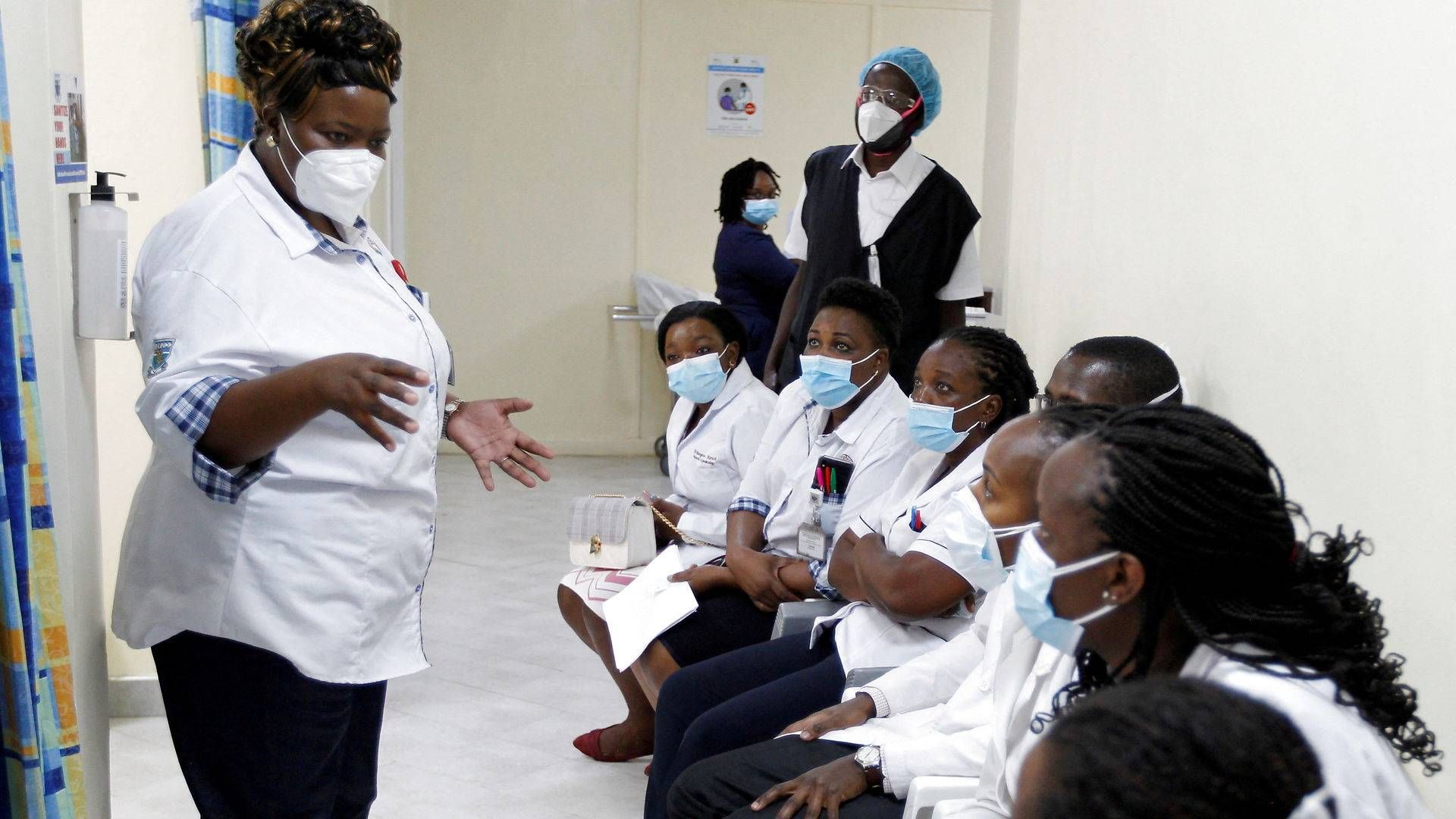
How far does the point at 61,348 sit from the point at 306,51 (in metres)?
0.59

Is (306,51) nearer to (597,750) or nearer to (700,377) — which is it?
(700,377)

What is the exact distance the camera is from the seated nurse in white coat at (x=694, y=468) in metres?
3.19

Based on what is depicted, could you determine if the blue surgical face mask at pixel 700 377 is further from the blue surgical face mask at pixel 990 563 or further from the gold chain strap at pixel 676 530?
the blue surgical face mask at pixel 990 563

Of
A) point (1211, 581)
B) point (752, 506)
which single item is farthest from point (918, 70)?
point (1211, 581)

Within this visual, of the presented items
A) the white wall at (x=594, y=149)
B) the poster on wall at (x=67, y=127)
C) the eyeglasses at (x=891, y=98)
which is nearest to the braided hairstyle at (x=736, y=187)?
the white wall at (x=594, y=149)

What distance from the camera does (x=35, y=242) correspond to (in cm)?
172

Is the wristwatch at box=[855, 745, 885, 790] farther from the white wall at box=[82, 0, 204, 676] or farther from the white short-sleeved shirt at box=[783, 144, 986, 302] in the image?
the white wall at box=[82, 0, 204, 676]

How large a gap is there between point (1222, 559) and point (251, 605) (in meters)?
1.20

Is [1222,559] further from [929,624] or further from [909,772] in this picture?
[929,624]

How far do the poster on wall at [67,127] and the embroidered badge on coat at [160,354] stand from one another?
0.40m

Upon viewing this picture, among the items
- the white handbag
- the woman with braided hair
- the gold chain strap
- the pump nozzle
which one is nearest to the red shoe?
the white handbag

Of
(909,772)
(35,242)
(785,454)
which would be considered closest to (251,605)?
(35,242)

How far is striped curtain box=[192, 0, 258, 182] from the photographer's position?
3039 millimetres

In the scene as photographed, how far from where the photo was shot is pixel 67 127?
6.15 feet
